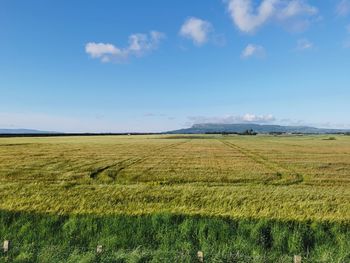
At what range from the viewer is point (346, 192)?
80.1 feet

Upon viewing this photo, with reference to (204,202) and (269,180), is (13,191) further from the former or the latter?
(269,180)

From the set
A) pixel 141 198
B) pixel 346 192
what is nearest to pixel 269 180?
pixel 346 192

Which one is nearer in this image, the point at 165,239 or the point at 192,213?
the point at 165,239

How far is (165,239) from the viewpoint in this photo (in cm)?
1455

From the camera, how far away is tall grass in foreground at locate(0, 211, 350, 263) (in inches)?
471

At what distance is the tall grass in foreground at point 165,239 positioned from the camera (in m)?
12.0

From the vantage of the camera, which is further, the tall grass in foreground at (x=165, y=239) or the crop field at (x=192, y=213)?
the crop field at (x=192, y=213)

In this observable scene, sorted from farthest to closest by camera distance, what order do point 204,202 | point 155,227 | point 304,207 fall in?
point 204,202
point 304,207
point 155,227

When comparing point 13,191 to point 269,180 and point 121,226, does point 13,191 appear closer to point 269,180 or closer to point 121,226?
point 121,226

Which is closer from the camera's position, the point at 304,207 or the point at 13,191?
the point at 304,207

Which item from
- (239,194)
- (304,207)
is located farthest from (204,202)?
(304,207)

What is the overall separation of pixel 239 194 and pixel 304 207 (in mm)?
4517

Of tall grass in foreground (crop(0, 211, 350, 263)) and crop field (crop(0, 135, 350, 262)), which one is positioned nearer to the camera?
tall grass in foreground (crop(0, 211, 350, 263))

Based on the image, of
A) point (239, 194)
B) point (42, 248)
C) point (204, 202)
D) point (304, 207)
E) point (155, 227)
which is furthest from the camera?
point (239, 194)
